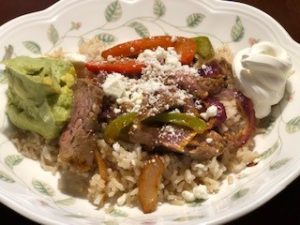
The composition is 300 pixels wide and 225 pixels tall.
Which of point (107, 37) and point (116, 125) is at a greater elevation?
point (116, 125)

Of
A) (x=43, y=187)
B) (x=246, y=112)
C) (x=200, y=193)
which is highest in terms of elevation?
(x=246, y=112)

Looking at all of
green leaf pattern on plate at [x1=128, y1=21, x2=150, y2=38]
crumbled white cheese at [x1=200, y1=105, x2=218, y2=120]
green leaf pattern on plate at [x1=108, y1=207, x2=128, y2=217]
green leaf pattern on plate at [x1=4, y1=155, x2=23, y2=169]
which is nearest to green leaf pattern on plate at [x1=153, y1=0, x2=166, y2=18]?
green leaf pattern on plate at [x1=128, y1=21, x2=150, y2=38]

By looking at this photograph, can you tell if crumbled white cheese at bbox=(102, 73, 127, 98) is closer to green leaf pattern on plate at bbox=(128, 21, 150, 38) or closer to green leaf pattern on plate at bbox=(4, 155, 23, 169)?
green leaf pattern on plate at bbox=(4, 155, 23, 169)

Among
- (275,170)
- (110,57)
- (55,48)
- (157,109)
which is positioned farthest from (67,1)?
(275,170)

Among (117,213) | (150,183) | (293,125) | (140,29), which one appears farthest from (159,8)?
(117,213)

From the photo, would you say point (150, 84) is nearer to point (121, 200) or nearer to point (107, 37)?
point (121, 200)

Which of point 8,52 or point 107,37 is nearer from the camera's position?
point 8,52

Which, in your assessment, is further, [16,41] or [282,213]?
[16,41]

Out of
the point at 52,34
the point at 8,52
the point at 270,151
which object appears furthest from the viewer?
the point at 52,34

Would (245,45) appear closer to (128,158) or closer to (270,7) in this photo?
(270,7)
